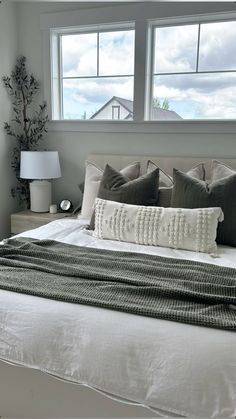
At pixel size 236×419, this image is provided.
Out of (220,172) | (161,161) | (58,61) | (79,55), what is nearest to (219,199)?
(220,172)

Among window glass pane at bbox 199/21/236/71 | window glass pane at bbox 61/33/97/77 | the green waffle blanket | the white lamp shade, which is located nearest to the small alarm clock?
the white lamp shade

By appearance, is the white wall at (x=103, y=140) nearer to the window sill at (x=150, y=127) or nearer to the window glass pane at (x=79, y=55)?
the window sill at (x=150, y=127)

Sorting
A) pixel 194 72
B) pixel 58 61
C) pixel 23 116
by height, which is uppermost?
pixel 58 61

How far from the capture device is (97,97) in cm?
329

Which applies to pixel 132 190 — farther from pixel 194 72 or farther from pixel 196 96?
pixel 194 72

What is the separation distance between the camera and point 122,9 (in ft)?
9.68

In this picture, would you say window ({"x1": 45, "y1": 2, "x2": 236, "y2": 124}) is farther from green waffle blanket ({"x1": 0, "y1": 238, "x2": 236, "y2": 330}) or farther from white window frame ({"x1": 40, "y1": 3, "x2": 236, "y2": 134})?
green waffle blanket ({"x1": 0, "y1": 238, "x2": 236, "y2": 330})

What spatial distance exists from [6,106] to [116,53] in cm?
115

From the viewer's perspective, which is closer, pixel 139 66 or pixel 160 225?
pixel 160 225

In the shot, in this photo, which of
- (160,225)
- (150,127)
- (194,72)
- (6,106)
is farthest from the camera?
(6,106)

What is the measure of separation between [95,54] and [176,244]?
6.85 ft

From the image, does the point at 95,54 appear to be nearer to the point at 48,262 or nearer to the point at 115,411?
the point at 48,262

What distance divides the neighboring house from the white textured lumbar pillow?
116cm

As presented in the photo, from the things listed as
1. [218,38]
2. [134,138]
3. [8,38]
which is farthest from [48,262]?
[8,38]
